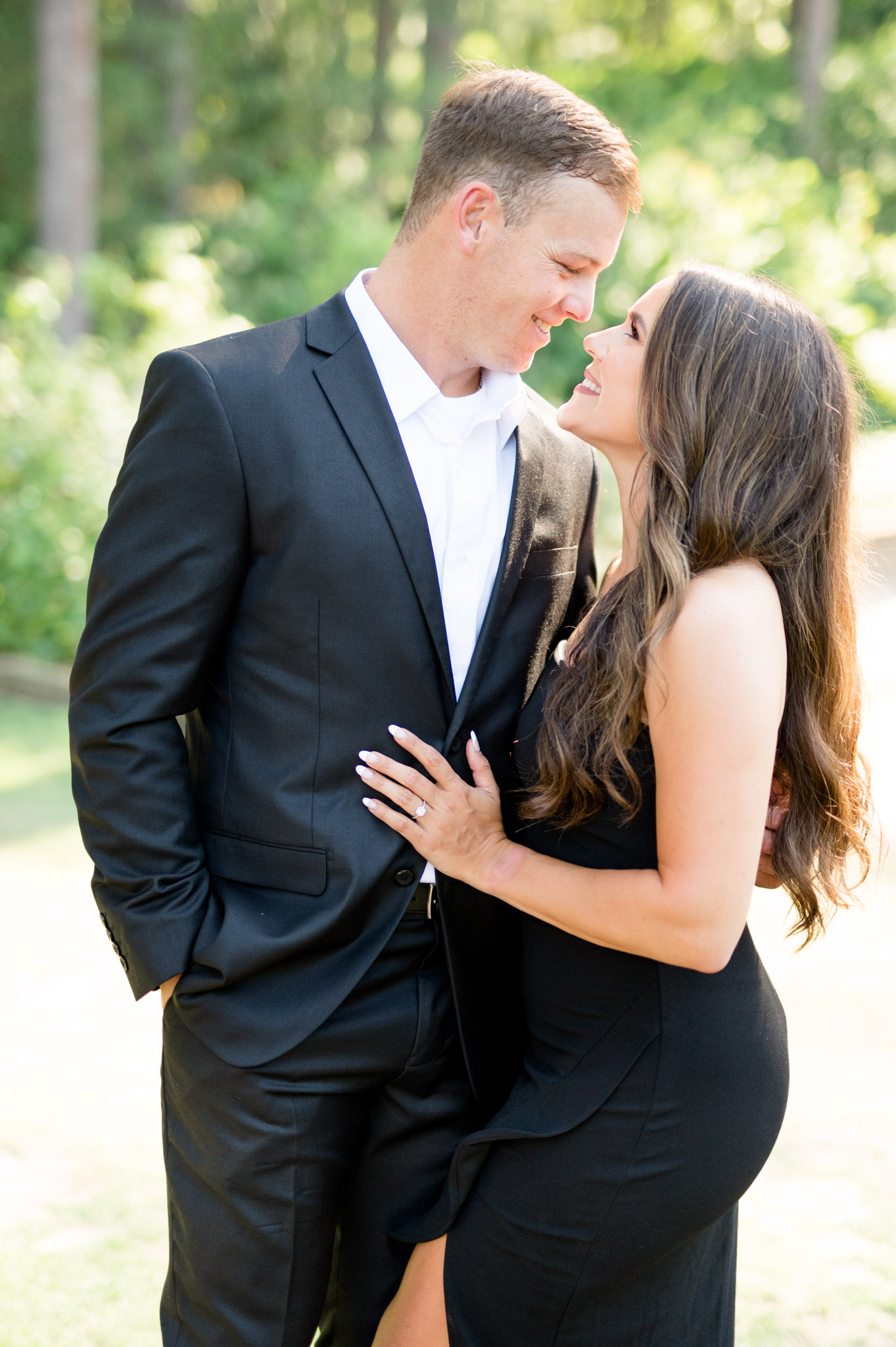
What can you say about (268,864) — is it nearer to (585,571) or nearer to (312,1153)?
(312,1153)

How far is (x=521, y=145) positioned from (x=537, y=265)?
0.22m

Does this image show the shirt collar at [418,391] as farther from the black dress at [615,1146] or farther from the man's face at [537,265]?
the black dress at [615,1146]

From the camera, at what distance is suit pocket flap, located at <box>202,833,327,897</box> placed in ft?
6.77

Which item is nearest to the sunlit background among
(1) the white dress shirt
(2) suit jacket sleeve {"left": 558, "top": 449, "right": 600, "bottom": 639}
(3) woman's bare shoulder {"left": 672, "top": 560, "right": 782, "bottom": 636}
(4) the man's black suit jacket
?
(3) woman's bare shoulder {"left": 672, "top": 560, "right": 782, "bottom": 636}

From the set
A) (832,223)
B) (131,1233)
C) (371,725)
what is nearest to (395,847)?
(371,725)

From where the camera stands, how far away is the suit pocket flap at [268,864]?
2.06 metres

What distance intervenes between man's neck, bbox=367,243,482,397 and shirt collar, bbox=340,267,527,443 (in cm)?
3

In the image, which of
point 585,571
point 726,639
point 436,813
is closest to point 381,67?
point 585,571

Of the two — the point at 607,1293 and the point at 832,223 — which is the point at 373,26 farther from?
the point at 607,1293

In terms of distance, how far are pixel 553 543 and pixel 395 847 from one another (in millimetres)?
732

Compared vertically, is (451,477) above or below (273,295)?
below

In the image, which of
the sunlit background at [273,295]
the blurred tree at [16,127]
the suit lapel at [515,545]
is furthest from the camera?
the blurred tree at [16,127]

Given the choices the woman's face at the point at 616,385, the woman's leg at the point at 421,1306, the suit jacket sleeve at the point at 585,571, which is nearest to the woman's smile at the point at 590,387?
the woman's face at the point at 616,385

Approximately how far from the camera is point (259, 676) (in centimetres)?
205
